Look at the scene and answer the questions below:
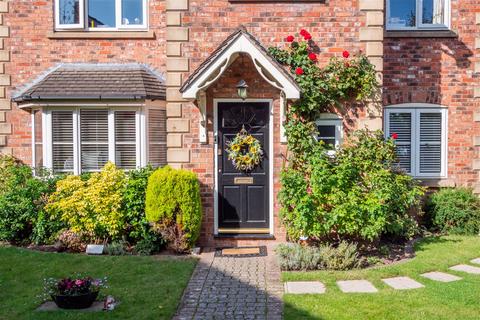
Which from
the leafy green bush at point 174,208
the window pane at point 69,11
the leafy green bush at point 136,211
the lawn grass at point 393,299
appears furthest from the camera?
the window pane at point 69,11

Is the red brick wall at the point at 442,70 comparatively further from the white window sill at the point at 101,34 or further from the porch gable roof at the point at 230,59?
the white window sill at the point at 101,34

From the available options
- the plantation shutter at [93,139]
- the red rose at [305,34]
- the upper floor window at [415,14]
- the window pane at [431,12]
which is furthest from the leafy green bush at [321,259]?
the window pane at [431,12]

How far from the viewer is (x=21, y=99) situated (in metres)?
10.9

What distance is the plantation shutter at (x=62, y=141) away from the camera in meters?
11.0

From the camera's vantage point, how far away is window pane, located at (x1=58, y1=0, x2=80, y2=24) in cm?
1169

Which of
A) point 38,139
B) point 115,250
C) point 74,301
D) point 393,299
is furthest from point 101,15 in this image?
point 393,299

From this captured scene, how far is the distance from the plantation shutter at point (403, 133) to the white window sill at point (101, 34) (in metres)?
5.88

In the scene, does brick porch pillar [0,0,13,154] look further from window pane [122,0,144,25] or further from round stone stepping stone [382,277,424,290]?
round stone stepping stone [382,277,424,290]

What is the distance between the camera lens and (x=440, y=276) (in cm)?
772

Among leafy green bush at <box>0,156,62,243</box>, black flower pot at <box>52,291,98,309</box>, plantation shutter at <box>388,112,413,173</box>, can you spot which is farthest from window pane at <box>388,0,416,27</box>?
black flower pot at <box>52,291,98,309</box>

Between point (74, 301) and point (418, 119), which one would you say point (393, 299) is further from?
point (418, 119)

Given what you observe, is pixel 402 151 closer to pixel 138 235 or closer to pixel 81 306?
pixel 138 235

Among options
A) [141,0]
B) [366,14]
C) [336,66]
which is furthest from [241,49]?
[141,0]

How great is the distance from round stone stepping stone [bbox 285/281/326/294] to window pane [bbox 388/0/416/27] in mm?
7050
